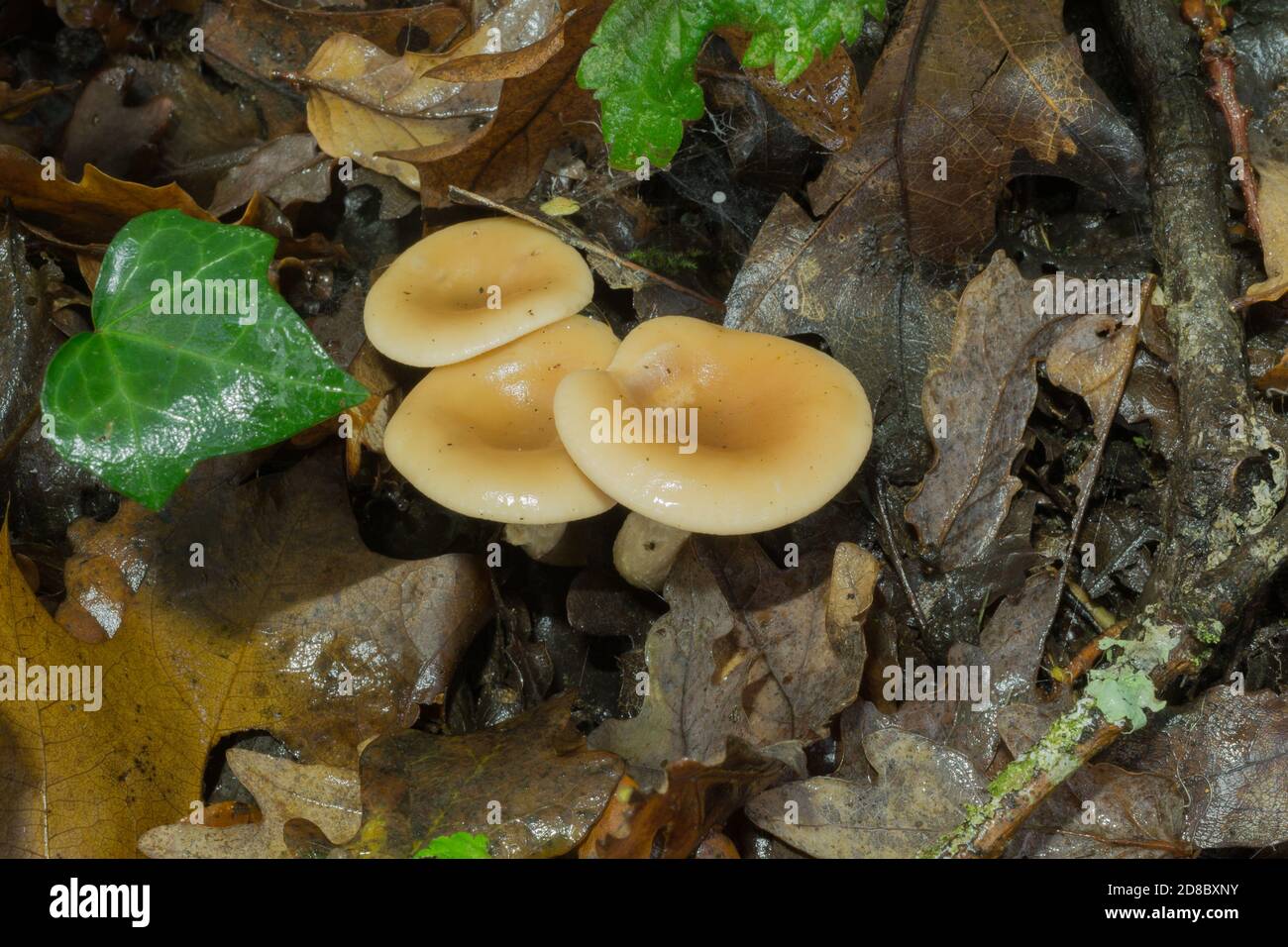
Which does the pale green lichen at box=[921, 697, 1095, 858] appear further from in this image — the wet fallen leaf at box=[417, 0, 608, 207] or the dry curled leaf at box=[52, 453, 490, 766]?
the wet fallen leaf at box=[417, 0, 608, 207]

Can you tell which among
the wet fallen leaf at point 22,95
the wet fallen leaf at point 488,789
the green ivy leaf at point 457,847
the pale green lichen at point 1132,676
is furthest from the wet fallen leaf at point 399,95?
the pale green lichen at point 1132,676

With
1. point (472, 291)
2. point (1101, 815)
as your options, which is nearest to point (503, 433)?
point (472, 291)

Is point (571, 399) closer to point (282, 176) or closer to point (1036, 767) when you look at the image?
point (1036, 767)

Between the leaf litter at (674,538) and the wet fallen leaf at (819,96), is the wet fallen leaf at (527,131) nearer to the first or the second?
the leaf litter at (674,538)

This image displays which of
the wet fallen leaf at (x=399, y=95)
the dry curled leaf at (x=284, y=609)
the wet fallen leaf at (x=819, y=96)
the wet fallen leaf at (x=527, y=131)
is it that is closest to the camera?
the dry curled leaf at (x=284, y=609)

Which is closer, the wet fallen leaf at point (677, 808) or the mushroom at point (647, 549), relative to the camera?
the wet fallen leaf at point (677, 808)

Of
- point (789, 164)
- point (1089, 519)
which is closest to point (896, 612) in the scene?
point (1089, 519)

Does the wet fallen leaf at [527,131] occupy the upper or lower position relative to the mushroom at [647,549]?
upper
